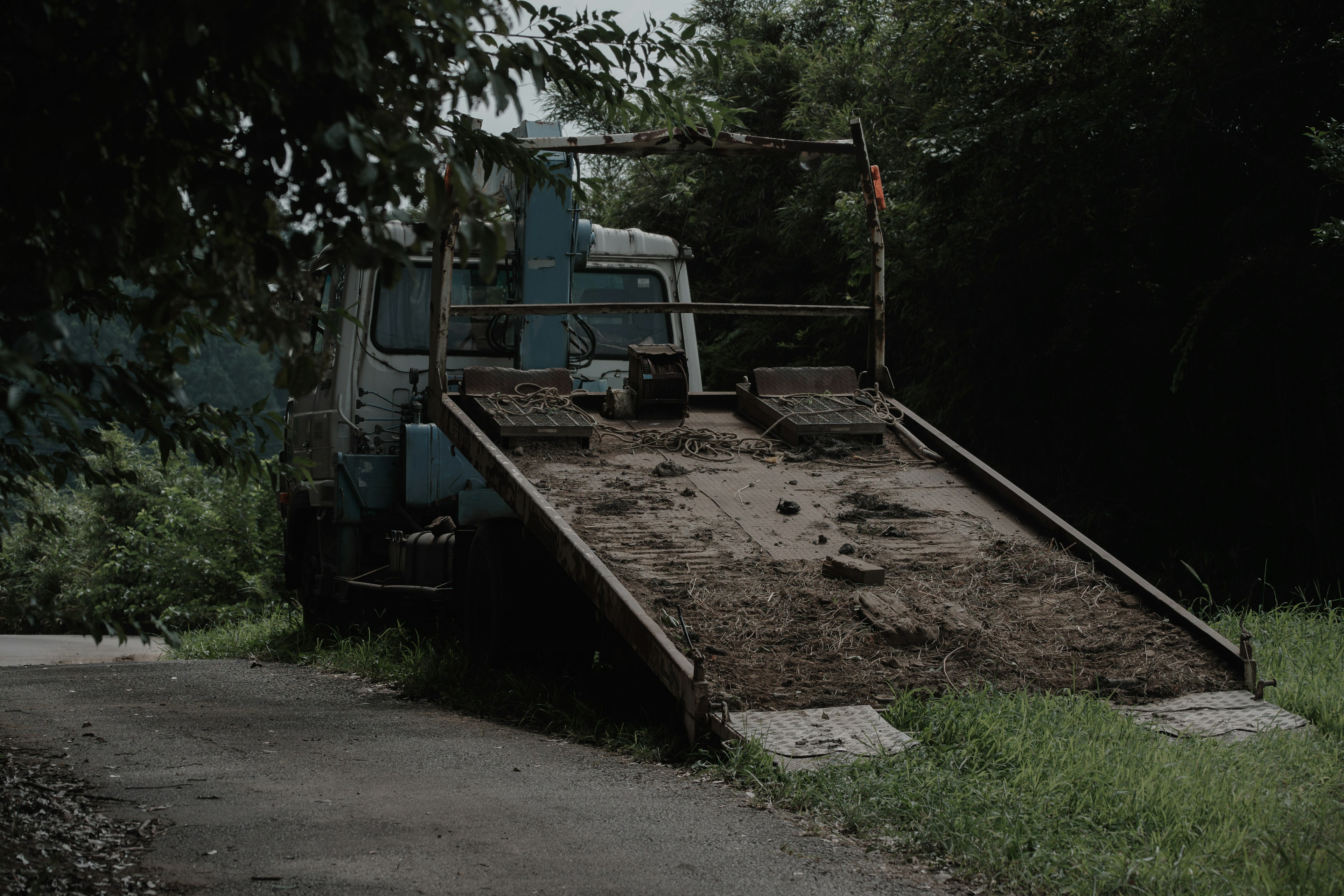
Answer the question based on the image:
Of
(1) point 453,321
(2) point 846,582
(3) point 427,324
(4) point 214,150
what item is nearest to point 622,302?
(1) point 453,321

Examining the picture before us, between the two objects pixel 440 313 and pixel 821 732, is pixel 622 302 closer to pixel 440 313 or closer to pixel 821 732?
pixel 440 313

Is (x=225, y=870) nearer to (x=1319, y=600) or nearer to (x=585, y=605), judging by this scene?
(x=585, y=605)

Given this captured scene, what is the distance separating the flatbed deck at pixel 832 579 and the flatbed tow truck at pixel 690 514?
13 mm

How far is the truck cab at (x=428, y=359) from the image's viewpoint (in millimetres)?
8008

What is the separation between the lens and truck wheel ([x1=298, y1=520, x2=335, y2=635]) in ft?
31.1

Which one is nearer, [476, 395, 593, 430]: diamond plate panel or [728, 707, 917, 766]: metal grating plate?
[728, 707, 917, 766]: metal grating plate

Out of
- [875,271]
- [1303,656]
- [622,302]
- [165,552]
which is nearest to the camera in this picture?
[1303,656]

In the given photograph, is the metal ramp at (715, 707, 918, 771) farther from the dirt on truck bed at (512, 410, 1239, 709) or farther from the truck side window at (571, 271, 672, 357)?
the truck side window at (571, 271, 672, 357)

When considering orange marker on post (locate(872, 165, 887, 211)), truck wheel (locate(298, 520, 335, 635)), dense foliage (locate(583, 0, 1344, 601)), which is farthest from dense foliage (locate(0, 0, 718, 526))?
truck wheel (locate(298, 520, 335, 635))

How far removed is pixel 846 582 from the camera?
5.25 meters

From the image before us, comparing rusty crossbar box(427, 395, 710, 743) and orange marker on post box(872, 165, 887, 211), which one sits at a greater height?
orange marker on post box(872, 165, 887, 211)

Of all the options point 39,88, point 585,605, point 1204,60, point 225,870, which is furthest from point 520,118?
point 1204,60

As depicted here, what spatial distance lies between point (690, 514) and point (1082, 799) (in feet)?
8.03

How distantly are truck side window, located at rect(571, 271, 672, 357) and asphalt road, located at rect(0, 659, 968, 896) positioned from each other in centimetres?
356
